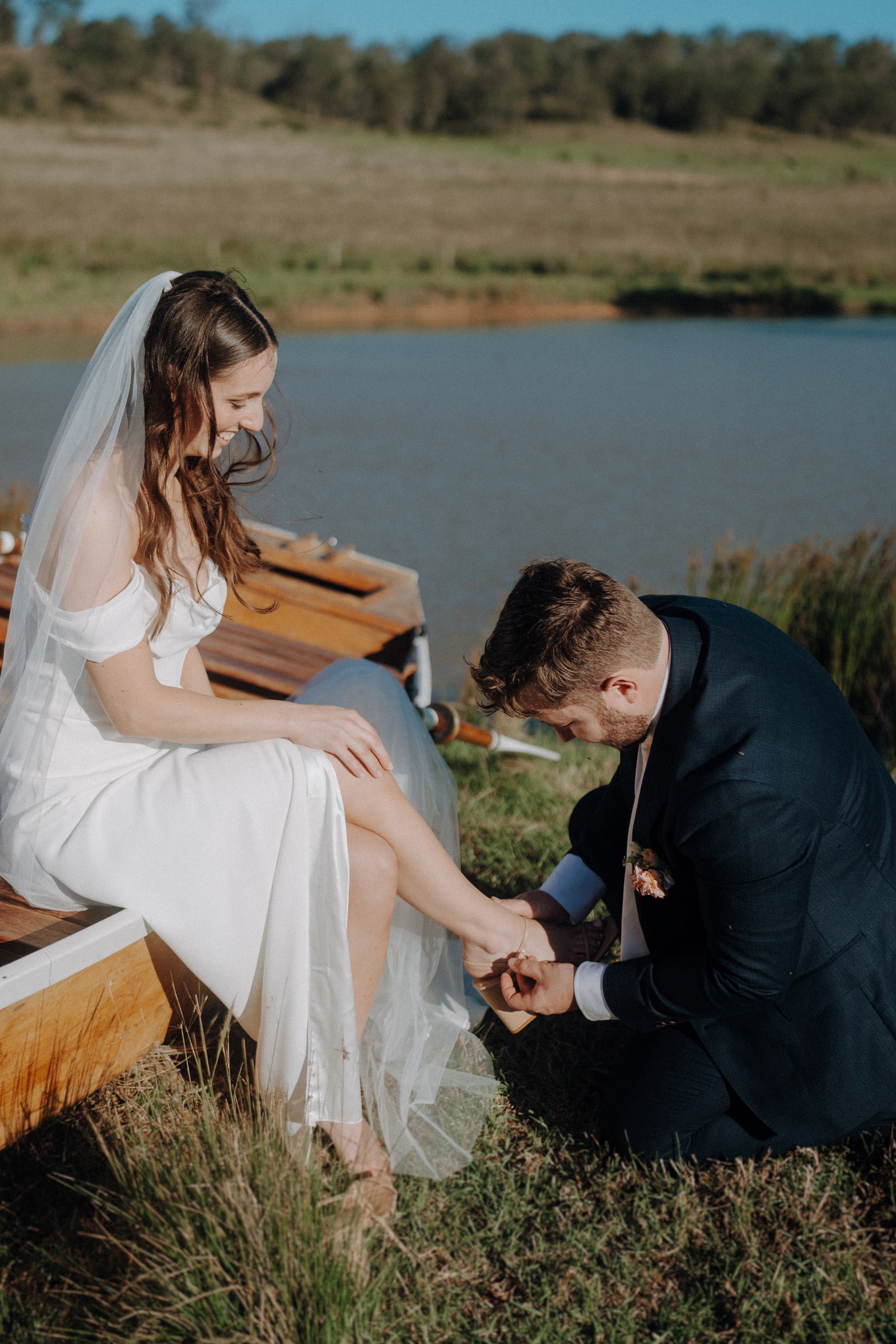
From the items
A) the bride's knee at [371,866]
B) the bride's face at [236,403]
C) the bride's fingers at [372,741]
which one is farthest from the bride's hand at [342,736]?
the bride's face at [236,403]

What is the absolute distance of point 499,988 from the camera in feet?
7.84

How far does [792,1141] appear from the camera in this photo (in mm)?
2160

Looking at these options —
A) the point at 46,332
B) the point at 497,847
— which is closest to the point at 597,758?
the point at 497,847

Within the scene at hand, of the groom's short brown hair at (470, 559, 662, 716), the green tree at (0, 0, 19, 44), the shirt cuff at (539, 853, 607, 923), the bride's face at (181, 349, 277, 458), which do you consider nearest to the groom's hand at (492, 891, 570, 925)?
the shirt cuff at (539, 853, 607, 923)

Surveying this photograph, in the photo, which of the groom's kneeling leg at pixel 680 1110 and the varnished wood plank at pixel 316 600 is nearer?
the groom's kneeling leg at pixel 680 1110

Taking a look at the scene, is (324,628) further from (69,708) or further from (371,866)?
(371,866)

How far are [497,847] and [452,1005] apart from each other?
1033 mm

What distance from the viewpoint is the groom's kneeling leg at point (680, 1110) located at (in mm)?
2150

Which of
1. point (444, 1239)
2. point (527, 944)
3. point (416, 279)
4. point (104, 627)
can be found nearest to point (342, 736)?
point (104, 627)

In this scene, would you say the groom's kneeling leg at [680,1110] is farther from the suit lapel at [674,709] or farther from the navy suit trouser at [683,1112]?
the suit lapel at [674,709]

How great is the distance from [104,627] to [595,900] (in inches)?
51.6

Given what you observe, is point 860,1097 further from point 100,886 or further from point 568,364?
point 568,364

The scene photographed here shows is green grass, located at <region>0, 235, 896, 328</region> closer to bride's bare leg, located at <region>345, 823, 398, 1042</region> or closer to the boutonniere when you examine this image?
bride's bare leg, located at <region>345, 823, 398, 1042</region>

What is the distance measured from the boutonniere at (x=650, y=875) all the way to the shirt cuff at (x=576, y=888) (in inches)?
17.1
